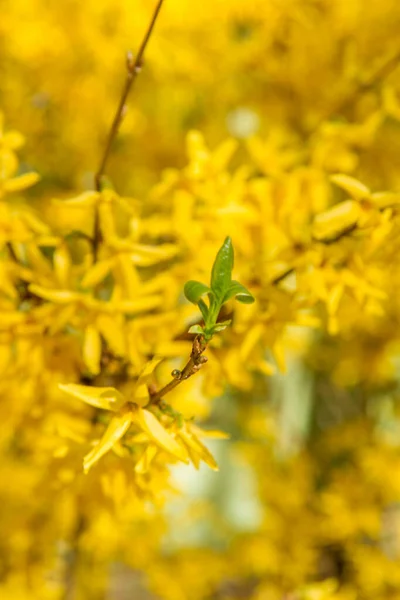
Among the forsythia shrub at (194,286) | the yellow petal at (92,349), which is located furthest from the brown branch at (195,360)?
the yellow petal at (92,349)

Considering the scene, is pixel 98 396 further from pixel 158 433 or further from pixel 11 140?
pixel 11 140

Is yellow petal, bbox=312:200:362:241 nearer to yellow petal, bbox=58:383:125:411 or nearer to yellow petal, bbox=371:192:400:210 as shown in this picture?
yellow petal, bbox=371:192:400:210

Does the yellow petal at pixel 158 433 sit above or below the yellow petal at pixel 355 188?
below

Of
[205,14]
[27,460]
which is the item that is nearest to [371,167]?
[205,14]

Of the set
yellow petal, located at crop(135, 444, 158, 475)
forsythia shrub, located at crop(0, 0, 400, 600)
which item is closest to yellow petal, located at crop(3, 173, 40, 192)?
forsythia shrub, located at crop(0, 0, 400, 600)

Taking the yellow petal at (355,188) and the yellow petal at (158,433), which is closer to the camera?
the yellow petal at (158,433)

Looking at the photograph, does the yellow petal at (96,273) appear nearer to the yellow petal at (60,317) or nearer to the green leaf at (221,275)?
the yellow petal at (60,317)

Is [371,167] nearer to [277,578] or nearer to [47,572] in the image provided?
[277,578]
